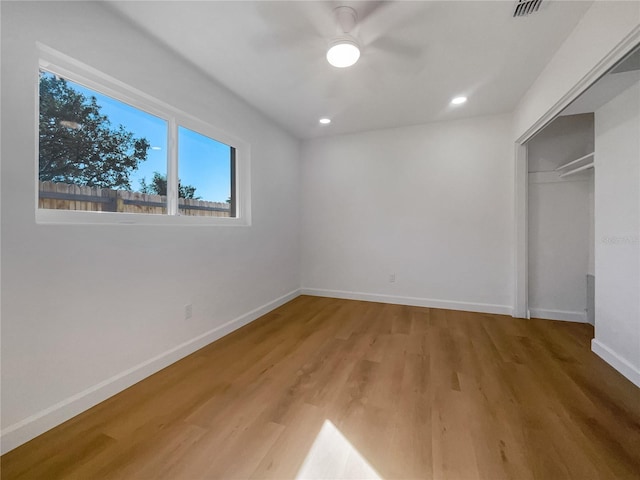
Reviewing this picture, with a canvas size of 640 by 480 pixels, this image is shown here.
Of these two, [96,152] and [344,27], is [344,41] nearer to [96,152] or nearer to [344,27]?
[344,27]

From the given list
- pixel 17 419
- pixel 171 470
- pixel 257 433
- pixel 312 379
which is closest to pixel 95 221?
pixel 17 419

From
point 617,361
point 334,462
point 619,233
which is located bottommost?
point 334,462

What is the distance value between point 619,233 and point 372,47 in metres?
2.54

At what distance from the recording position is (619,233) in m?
2.06

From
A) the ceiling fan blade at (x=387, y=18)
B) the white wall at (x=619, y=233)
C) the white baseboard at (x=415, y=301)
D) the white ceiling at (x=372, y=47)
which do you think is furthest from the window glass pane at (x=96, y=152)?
the white wall at (x=619, y=233)

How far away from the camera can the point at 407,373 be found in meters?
2.02

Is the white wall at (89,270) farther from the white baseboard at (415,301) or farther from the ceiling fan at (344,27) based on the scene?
the white baseboard at (415,301)

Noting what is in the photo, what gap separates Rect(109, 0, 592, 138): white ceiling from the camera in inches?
66.4

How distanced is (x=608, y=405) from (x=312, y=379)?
1.97 metres

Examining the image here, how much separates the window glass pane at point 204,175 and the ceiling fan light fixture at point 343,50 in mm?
1534

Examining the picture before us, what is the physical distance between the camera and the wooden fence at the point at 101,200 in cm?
153

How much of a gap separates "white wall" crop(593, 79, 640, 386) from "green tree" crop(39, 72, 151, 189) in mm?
3922

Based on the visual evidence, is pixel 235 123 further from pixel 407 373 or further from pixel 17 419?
pixel 407 373

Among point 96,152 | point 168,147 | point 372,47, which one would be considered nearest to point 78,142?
point 96,152
